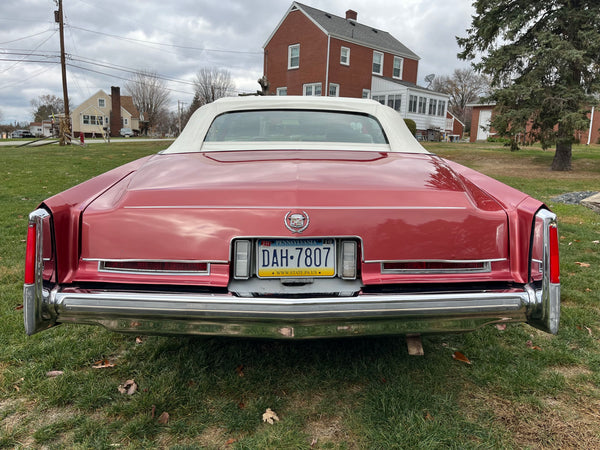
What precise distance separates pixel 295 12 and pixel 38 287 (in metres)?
31.3

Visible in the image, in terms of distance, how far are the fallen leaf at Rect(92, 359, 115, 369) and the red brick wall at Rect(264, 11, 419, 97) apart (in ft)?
89.5

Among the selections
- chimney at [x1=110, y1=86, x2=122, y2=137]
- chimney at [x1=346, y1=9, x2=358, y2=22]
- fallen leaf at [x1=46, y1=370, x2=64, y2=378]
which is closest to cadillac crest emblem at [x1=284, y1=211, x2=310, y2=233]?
fallen leaf at [x1=46, y1=370, x2=64, y2=378]

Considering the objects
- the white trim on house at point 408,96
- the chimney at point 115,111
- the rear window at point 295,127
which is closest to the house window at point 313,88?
the white trim on house at point 408,96

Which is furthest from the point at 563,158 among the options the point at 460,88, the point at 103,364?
the point at 460,88

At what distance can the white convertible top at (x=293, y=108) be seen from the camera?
9.55 feet

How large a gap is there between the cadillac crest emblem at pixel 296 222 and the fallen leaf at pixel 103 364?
5.10ft

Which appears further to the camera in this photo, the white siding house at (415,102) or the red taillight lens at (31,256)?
the white siding house at (415,102)

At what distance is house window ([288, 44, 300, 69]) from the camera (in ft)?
97.0

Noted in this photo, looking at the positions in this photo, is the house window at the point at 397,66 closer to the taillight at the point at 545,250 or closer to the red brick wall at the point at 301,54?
the red brick wall at the point at 301,54

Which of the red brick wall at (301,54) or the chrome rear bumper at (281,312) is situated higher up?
the red brick wall at (301,54)

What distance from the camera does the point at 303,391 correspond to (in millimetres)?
2350

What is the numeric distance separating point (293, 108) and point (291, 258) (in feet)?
5.78

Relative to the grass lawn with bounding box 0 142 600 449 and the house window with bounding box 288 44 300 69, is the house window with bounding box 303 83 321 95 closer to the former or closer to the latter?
the house window with bounding box 288 44 300 69


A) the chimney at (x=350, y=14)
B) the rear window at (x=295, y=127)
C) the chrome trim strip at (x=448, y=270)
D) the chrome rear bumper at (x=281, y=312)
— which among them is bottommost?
Answer: the chrome rear bumper at (x=281, y=312)
